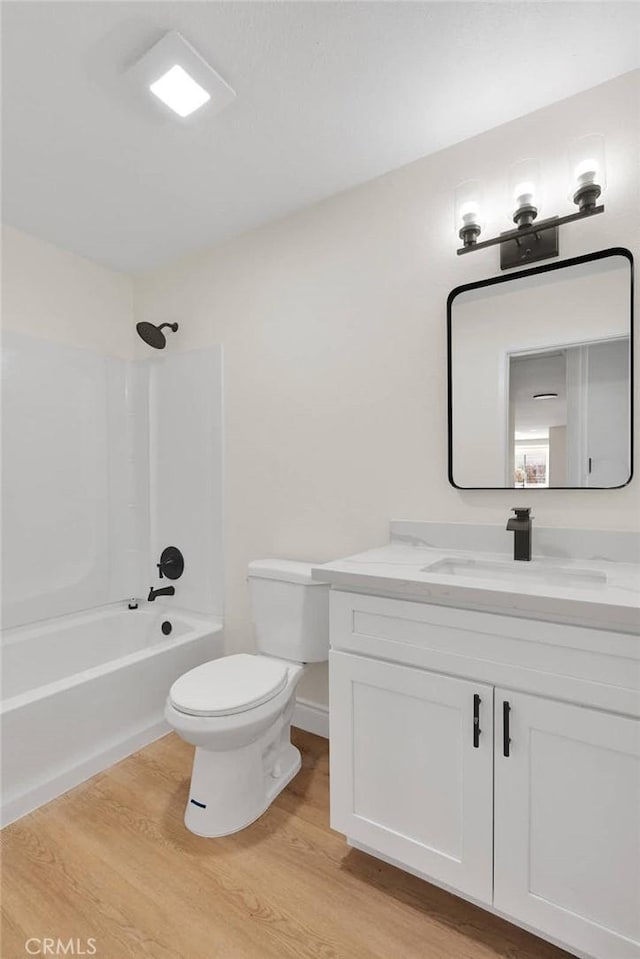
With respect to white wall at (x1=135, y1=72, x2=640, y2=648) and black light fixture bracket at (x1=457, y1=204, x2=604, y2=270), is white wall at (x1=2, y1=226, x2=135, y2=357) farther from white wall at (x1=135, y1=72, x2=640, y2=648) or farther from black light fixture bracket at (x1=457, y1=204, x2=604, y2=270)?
black light fixture bracket at (x1=457, y1=204, x2=604, y2=270)

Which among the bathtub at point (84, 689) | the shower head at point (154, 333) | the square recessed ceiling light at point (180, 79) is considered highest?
the square recessed ceiling light at point (180, 79)

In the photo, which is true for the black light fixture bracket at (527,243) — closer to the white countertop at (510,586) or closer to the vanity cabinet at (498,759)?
the white countertop at (510,586)

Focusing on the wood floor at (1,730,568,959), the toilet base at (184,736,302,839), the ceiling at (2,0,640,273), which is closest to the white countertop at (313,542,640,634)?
the toilet base at (184,736,302,839)

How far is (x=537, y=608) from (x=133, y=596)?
2.40 metres

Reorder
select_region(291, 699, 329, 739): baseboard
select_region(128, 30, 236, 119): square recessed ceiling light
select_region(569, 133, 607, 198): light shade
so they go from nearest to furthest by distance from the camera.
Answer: select_region(128, 30, 236, 119): square recessed ceiling light
select_region(569, 133, 607, 198): light shade
select_region(291, 699, 329, 739): baseboard

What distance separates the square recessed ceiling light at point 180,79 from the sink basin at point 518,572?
1.61 m

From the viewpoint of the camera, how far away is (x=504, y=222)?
65.3 inches

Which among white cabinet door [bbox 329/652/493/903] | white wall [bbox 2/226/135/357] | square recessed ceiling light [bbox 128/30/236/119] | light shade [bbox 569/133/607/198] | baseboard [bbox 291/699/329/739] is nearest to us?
white cabinet door [bbox 329/652/493/903]

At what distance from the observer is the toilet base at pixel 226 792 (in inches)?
61.6

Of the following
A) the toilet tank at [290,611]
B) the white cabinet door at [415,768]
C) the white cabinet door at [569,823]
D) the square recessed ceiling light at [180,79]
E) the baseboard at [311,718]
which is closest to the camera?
the white cabinet door at [569,823]

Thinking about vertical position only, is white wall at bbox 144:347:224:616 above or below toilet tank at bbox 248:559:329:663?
above

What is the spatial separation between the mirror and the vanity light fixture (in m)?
0.08

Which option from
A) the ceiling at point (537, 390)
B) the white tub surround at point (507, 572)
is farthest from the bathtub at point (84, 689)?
the ceiling at point (537, 390)

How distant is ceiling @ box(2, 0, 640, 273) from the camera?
1266mm
